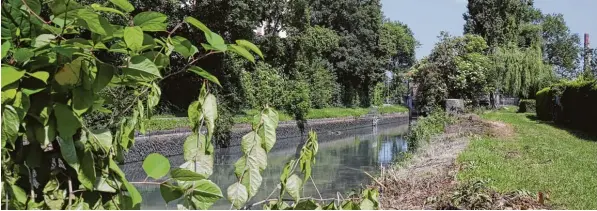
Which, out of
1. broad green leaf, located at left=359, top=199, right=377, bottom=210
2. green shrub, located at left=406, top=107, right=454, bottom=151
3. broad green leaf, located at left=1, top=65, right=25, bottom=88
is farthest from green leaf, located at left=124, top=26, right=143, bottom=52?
green shrub, located at left=406, top=107, right=454, bottom=151

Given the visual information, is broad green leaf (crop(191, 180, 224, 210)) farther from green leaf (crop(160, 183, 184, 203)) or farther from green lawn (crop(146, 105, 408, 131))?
green lawn (crop(146, 105, 408, 131))

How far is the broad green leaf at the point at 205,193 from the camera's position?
97 centimetres

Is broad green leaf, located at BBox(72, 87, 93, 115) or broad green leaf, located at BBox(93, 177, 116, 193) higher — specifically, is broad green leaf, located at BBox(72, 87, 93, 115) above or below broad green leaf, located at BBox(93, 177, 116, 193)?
above

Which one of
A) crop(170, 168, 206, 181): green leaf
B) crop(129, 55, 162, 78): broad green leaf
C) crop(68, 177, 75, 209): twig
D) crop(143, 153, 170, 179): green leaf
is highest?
crop(129, 55, 162, 78): broad green leaf

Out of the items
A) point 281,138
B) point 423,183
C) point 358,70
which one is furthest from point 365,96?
point 423,183

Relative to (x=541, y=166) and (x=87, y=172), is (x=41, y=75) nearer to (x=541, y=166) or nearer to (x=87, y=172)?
(x=87, y=172)

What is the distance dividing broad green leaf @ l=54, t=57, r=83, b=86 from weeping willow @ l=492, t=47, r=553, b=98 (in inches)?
1201

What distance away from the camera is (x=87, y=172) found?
90 centimetres

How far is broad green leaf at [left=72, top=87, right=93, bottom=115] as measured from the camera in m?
0.88

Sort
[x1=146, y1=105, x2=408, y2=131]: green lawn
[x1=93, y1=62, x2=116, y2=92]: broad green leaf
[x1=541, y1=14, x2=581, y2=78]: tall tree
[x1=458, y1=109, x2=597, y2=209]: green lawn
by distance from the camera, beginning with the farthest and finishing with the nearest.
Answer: [x1=541, y1=14, x2=581, y2=78]: tall tree
[x1=146, y1=105, x2=408, y2=131]: green lawn
[x1=458, y1=109, x2=597, y2=209]: green lawn
[x1=93, y1=62, x2=116, y2=92]: broad green leaf

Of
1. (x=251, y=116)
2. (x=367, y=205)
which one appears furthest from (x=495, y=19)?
(x=367, y=205)

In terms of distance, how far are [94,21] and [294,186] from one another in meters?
0.47

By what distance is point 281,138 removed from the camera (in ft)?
76.5

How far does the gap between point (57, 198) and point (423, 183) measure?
5791 mm
